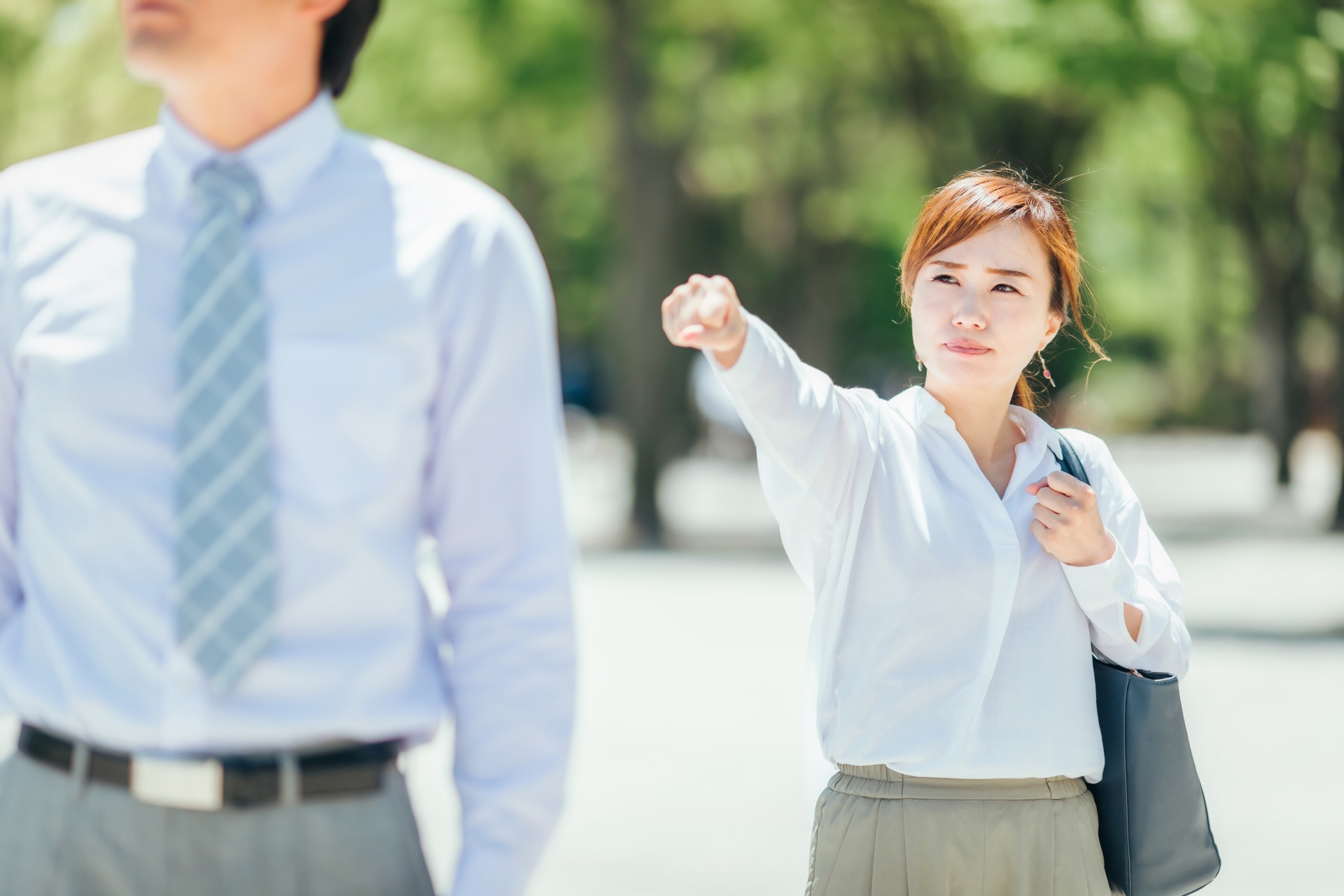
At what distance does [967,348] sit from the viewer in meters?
2.55

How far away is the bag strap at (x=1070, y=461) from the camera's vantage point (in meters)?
2.60

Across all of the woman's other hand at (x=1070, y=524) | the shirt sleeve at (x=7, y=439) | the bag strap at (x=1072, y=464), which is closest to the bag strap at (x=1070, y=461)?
the bag strap at (x=1072, y=464)

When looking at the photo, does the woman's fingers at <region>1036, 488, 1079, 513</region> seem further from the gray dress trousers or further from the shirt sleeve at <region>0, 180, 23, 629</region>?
the shirt sleeve at <region>0, 180, 23, 629</region>

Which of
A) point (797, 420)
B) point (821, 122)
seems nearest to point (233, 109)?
point (797, 420)

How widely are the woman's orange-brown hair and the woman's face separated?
20mm

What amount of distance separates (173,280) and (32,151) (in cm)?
1386

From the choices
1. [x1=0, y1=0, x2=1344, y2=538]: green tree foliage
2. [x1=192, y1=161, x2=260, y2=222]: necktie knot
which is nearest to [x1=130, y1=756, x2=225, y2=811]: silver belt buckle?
[x1=192, y1=161, x2=260, y2=222]: necktie knot

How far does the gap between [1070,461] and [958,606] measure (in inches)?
14.0

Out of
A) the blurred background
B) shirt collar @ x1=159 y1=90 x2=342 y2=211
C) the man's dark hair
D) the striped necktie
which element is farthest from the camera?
the blurred background

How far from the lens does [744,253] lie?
97.0ft

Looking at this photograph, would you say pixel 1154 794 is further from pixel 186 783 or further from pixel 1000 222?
pixel 186 783

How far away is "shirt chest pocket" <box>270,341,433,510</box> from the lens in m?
1.79

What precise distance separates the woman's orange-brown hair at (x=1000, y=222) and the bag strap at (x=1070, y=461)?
0.64ft

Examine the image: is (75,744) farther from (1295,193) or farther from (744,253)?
(744,253)
